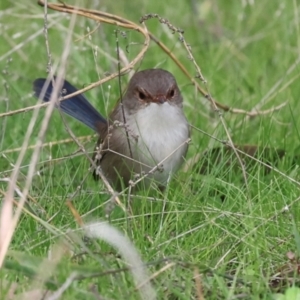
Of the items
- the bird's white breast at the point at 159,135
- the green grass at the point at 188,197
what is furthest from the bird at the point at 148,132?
the green grass at the point at 188,197

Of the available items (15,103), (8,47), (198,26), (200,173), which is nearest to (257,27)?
(198,26)

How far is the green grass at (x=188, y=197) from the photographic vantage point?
2910 mm

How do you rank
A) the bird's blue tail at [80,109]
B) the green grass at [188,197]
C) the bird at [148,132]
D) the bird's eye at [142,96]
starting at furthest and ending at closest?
the bird's blue tail at [80,109] < the bird's eye at [142,96] < the bird at [148,132] < the green grass at [188,197]

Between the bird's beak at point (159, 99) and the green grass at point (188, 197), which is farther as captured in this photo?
the bird's beak at point (159, 99)

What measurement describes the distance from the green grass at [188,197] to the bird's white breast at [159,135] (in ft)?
0.36

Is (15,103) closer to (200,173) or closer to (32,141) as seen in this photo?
(32,141)

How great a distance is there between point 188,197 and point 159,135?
0.55 meters

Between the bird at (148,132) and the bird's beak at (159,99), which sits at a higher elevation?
the bird's beak at (159,99)

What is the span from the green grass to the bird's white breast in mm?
111

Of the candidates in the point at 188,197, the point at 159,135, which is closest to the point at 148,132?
the point at 159,135

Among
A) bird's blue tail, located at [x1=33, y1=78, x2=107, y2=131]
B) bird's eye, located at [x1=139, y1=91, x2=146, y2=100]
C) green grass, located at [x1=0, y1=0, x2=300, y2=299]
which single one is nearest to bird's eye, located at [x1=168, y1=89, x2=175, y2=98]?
bird's eye, located at [x1=139, y1=91, x2=146, y2=100]

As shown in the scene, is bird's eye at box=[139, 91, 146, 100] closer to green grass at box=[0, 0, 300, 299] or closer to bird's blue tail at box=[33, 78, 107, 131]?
green grass at box=[0, 0, 300, 299]

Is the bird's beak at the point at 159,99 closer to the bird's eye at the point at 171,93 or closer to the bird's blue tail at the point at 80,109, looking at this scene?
the bird's eye at the point at 171,93

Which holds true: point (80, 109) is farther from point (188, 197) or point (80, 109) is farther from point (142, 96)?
point (188, 197)
